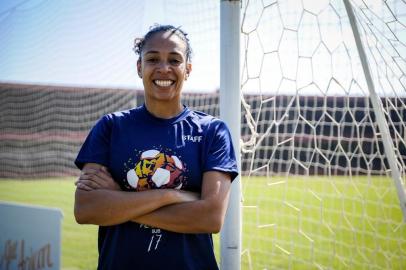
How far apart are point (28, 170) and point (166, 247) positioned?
1119 centimetres

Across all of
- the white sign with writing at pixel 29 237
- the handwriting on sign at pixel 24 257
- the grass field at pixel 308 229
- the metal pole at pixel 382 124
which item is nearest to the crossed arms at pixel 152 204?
the grass field at pixel 308 229

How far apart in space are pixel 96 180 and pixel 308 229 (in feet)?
19.5

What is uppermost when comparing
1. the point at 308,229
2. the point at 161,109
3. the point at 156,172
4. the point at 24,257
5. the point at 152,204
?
the point at 161,109

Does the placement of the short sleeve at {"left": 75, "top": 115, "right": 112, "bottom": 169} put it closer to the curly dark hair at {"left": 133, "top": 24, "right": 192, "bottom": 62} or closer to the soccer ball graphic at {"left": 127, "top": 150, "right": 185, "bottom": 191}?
the soccer ball graphic at {"left": 127, "top": 150, "right": 185, "bottom": 191}

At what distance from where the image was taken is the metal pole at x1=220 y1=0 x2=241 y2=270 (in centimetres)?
217

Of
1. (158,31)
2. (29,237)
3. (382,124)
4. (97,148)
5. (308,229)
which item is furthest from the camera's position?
(308,229)

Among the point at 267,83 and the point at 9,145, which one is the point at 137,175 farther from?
the point at 9,145

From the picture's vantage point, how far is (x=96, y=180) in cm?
163

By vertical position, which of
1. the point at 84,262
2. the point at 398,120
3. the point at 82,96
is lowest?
the point at 84,262

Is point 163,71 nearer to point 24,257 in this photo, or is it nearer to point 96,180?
point 96,180

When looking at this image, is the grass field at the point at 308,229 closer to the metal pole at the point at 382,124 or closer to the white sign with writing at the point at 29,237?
the metal pole at the point at 382,124

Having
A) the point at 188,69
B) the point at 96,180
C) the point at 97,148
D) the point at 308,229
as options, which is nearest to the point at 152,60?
the point at 188,69

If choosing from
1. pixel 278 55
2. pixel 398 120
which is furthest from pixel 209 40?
pixel 398 120

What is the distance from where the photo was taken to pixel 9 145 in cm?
1065
